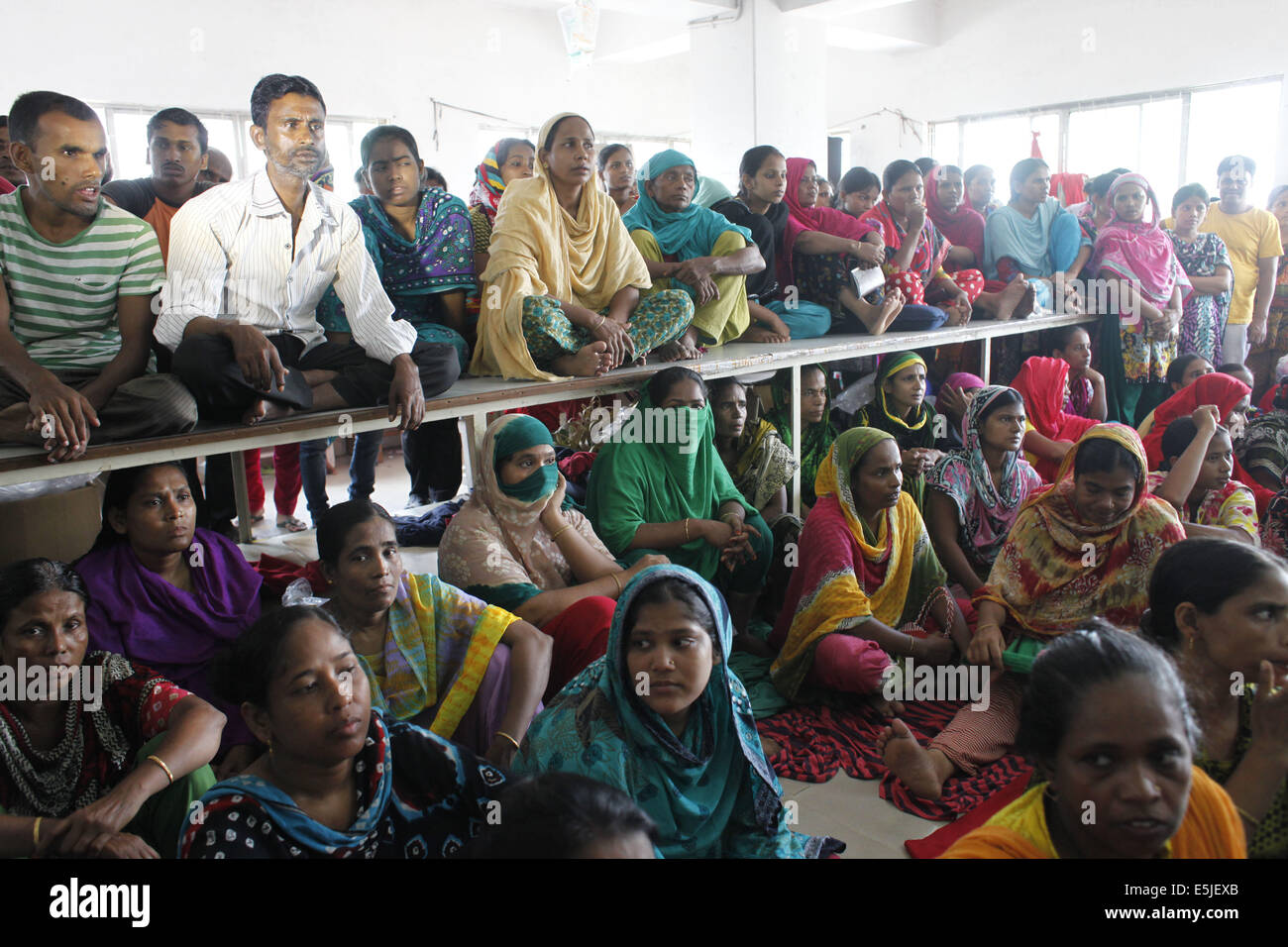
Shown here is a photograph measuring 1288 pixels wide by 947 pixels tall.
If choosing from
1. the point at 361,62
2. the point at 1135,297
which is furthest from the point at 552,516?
the point at 361,62

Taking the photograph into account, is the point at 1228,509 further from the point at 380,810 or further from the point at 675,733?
the point at 380,810

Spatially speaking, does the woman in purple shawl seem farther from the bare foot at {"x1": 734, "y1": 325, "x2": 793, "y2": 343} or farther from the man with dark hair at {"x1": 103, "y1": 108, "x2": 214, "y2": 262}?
the bare foot at {"x1": 734, "y1": 325, "x2": 793, "y2": 343}

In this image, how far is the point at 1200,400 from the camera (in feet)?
14.8

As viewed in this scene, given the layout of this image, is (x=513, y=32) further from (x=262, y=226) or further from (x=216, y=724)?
(x=216, y=724)

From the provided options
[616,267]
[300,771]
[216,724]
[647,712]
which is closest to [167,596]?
[216,724]

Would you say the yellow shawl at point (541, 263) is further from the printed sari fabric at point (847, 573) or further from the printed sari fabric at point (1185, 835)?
the printed sari fabric at point (1185, 835)

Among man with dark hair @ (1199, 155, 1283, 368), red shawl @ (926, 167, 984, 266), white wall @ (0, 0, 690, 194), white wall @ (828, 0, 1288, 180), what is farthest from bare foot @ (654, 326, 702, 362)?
white wall @ (828, 0, 1288, 180)

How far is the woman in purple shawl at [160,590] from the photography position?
93.0 inches

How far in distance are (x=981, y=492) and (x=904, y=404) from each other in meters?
0.94

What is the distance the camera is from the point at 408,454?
537 cm

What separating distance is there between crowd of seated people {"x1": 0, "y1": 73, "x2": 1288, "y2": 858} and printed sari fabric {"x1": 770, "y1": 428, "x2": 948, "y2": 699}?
0.02 m

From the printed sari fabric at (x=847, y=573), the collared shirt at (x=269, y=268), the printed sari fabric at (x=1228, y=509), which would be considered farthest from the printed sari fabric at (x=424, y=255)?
the printed sari fabric at (x=1228, y=509)

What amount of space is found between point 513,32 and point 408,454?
22.4 feet
